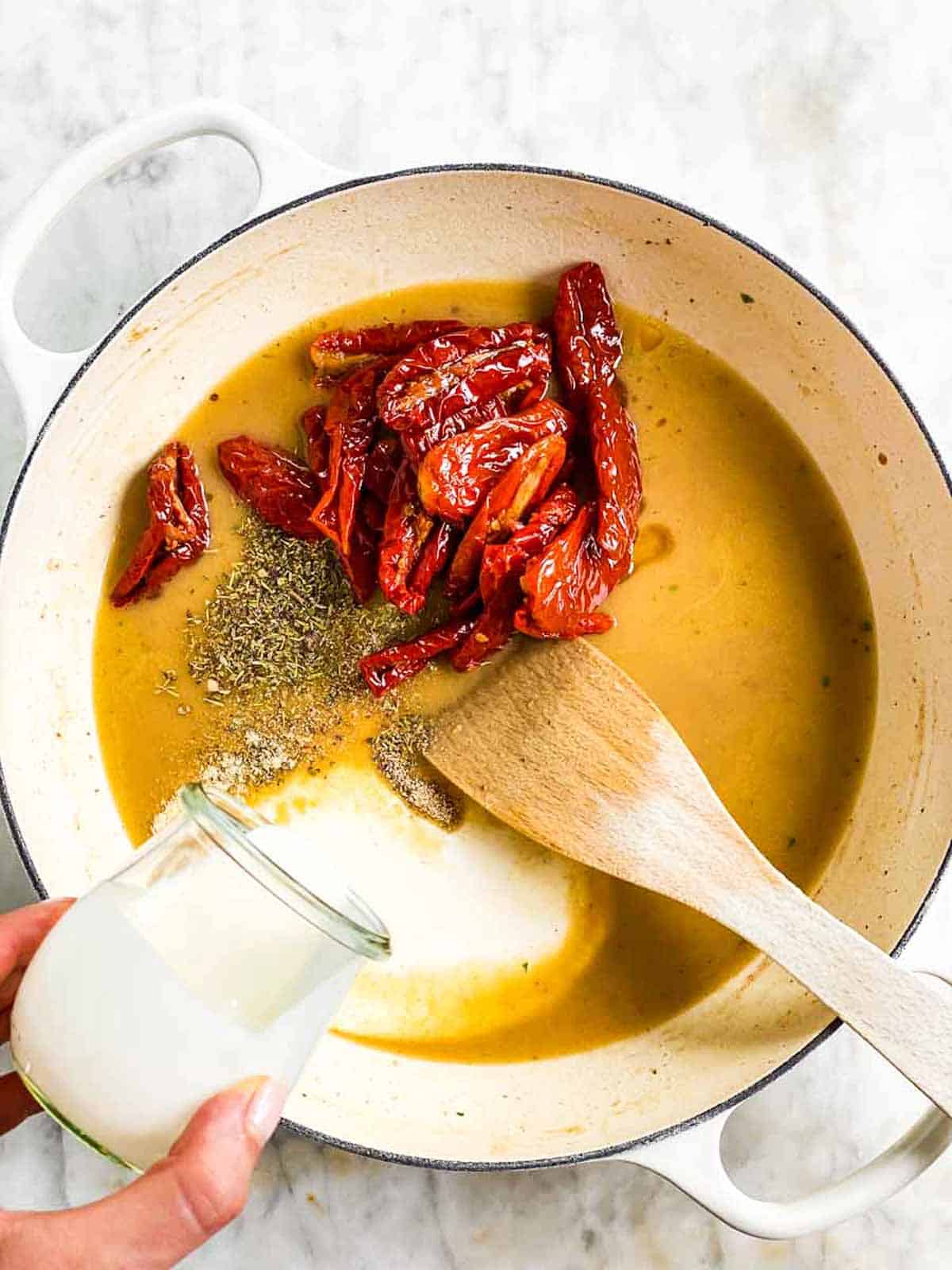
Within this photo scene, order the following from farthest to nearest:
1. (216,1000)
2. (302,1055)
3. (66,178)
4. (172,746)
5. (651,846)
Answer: (172,746), (651,846), (66,178), (302,1055), (216,1000)

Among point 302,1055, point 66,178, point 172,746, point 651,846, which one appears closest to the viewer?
point 302,1055

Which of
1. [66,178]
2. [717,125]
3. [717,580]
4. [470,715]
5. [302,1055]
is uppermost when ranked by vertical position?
[717,125]

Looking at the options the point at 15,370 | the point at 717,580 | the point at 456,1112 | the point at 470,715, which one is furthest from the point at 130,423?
the point at 456,1112

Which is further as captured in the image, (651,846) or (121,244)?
(121,244)

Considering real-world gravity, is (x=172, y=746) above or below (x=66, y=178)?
below

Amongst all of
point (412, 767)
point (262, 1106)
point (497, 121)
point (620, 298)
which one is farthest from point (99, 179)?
point (262, 1106)

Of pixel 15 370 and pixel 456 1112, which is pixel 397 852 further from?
pixel 15 370

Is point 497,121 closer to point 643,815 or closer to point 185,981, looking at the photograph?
point 643,815
